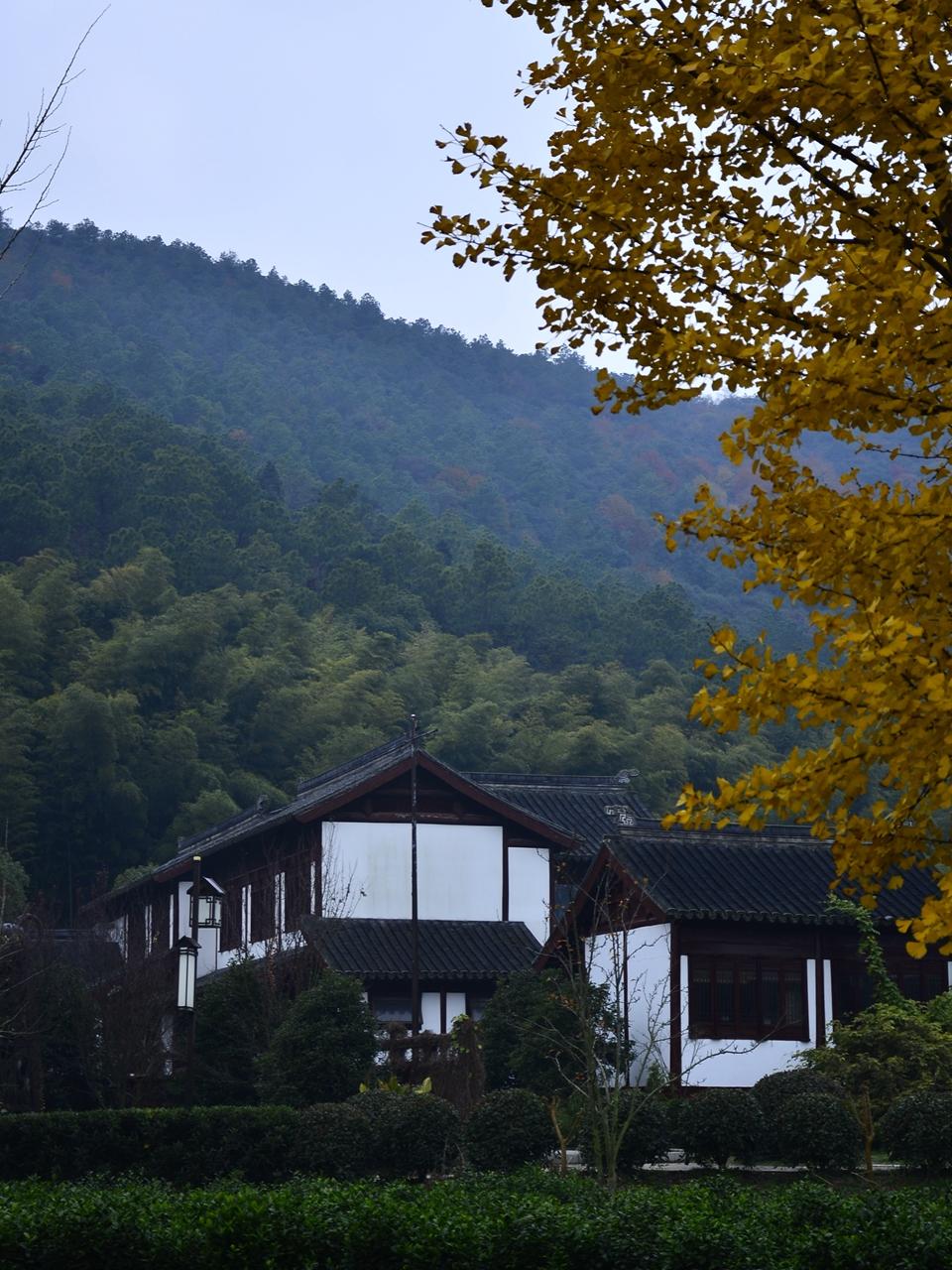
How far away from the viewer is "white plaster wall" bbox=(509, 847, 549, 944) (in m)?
41.3

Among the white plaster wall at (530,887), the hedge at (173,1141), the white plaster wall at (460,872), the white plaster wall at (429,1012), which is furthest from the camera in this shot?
the white plaster wall at (530,887)

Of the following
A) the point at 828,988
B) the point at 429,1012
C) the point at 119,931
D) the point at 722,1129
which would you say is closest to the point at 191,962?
the point at 722,1129

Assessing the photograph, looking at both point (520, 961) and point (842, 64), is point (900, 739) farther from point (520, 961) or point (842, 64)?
point (520, 961)

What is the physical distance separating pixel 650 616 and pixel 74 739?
3399 cm

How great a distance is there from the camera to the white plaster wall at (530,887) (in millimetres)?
41312

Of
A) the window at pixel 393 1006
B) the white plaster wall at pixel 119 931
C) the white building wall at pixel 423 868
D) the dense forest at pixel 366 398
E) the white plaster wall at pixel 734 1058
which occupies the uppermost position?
the dense forest at pixel 366 398

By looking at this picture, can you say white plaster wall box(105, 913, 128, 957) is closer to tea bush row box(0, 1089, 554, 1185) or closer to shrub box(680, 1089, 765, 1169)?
tea bush row box(0, 1089, 554, 1185)

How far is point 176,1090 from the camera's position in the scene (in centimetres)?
3155

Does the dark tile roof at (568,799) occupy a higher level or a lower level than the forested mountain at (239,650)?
lower

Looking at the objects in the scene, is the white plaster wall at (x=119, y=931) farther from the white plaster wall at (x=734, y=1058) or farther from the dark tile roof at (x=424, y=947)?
the white plaster wall at (x=734, y=1058)

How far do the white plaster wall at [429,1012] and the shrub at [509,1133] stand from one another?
580 inches

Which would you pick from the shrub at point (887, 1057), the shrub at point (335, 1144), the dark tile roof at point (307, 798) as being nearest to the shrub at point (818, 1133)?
the shrub at point (887, 1057)

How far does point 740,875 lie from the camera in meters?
31.6

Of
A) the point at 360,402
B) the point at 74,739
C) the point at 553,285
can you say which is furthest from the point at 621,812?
the point at 360,402
